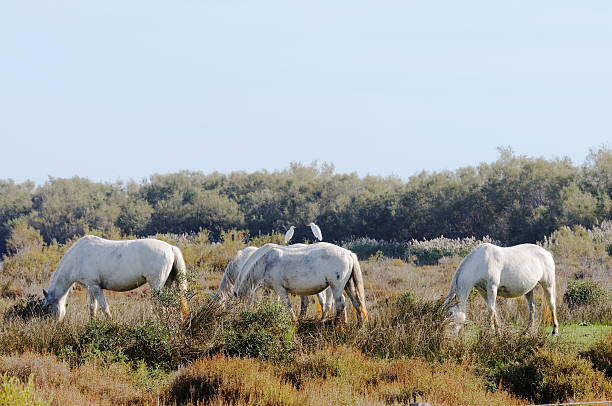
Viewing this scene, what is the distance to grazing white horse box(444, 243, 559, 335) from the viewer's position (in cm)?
1077

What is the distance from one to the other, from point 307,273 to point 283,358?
2.02 meters

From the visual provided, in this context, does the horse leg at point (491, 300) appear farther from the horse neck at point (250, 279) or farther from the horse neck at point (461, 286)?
the horse neck at point (250, 279)

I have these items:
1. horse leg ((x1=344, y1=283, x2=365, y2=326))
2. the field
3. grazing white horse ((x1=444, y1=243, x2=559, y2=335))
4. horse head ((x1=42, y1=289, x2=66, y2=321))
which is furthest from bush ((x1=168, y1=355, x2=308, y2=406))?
horse head ((x1=42, y1=289, x2=66, y2=321))

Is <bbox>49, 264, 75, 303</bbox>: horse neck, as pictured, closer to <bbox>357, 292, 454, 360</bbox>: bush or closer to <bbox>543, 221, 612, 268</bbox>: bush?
<bbox>357, 292, 454, 360</bbox>: bush

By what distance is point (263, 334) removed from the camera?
9188 mm

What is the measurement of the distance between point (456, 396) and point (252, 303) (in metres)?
3.94

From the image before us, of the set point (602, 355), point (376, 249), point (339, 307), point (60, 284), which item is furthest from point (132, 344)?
point (376, 249)

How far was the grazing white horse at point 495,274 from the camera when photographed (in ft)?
35.3

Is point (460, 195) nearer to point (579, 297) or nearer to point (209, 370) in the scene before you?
point (579, 297)

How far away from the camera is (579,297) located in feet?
47.4

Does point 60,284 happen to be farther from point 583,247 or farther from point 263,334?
point 583,247

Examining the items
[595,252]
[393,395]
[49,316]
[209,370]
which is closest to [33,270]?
[49,316]

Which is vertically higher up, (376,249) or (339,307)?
(339,307)

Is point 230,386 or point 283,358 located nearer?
point 230,386
